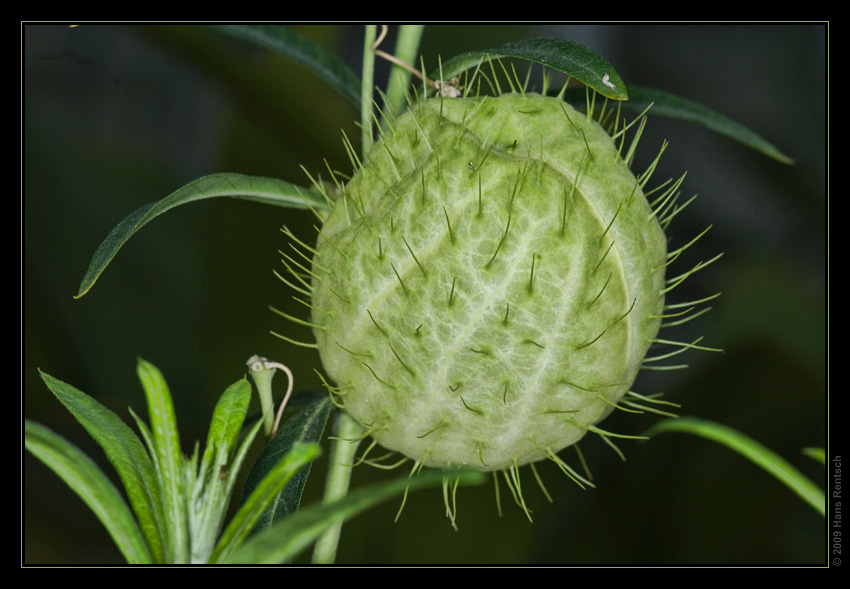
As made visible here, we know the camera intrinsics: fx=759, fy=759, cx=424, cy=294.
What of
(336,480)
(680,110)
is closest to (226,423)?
(336,480)

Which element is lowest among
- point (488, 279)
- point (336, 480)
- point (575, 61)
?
point (336, 480)

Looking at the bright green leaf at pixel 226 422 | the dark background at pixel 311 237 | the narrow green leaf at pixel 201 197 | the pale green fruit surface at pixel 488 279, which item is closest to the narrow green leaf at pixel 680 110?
the pale green fruit surface at pixel 488 279

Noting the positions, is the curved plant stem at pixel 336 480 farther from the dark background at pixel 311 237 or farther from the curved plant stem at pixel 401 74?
the dark background at pixel 311 237

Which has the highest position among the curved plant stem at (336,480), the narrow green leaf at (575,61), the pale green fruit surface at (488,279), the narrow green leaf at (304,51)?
the narrow green leaf at (304,51)

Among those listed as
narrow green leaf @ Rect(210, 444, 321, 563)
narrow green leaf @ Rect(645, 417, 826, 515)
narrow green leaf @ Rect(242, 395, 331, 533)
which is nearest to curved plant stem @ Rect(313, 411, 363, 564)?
narrow green leaf @ Rect(242, 395, 331, 533)

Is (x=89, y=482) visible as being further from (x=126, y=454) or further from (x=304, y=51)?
(x=304, y=51)

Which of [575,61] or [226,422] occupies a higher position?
[575,61]

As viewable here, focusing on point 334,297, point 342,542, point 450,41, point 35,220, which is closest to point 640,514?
point 342,542
